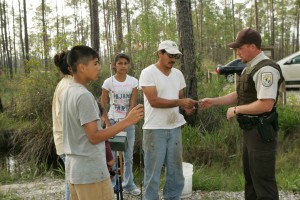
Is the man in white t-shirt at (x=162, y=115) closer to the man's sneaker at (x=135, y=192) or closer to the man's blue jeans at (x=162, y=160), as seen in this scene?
the man's blue jeans at (x=162, y=160)

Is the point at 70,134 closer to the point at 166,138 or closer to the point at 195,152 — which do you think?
the point at 166,138

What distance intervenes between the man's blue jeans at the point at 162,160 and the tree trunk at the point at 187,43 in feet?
10.2

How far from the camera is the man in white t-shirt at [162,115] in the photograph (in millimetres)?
3318

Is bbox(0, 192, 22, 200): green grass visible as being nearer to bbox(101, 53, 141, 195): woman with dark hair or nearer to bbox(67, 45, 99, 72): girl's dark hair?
bbox(101, 53, 141, 195): woman with dark hair

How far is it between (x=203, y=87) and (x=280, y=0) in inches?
1255

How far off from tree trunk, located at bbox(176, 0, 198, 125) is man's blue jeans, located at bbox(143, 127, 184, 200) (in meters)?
3.10

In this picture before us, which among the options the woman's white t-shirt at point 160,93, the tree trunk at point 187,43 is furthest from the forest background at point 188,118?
the woman's white t-shirt at point 160,93

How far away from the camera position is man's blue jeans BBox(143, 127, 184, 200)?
11.1 ft

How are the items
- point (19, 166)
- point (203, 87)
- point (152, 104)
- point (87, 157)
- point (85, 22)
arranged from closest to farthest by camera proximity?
point (87, 157) < point (152, 104) < point (19, 166) < point (203, 87) < point (85, 22)

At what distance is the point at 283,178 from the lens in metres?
4.71

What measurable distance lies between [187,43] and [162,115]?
3.28 m

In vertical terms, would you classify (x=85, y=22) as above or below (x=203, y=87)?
above

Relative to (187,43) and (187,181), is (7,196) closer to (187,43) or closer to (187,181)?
(187,181)

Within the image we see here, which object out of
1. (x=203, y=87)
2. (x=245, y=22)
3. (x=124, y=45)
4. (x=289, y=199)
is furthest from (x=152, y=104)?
(x=245, y=22)
